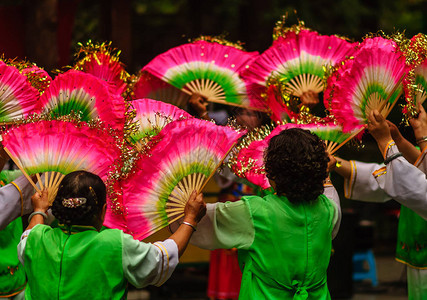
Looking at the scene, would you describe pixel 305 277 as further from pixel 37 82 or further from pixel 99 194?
pixel 37 82

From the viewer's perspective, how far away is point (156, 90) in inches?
178

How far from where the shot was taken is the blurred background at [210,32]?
7062 millimetres

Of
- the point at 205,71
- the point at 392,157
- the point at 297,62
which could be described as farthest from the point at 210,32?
the point at 392,157

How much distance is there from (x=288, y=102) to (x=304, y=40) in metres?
0.44

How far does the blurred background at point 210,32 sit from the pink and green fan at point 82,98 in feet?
2.12

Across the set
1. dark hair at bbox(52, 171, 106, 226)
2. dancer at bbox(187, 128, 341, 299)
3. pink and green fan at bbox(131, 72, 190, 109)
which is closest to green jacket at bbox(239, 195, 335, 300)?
dancer at bbox(187, 128, 341, 299)

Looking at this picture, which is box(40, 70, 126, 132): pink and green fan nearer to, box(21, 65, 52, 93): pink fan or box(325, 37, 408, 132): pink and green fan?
box(21, 65, 52, 93): pink fan

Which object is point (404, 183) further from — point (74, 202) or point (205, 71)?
point (205, 71)

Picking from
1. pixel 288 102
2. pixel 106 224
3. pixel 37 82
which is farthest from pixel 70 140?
pixel 288 102

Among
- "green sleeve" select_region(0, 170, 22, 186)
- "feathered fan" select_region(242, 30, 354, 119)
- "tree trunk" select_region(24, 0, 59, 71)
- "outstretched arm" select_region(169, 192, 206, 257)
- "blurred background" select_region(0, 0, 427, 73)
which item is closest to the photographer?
"outstretched arm" select_region(169, 192, 206, 257)

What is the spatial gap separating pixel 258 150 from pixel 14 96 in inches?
49.5

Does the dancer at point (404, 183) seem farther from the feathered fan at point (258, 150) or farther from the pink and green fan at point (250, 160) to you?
the pink and green fan at point (250, 160)

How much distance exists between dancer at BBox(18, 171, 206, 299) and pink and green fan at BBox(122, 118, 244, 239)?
24cm

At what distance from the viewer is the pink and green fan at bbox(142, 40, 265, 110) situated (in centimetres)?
452
